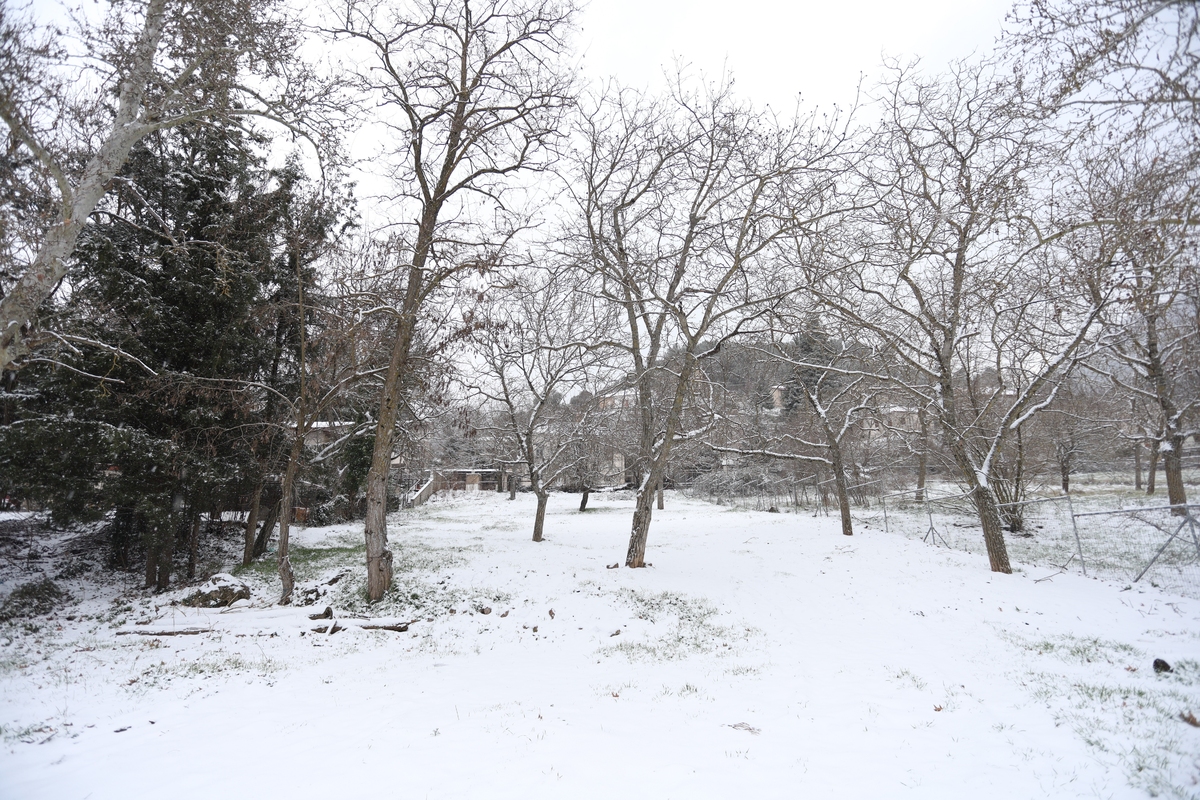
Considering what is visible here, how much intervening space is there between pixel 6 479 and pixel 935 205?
712 inches

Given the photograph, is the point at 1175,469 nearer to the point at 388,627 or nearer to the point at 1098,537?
the point at 1098,537

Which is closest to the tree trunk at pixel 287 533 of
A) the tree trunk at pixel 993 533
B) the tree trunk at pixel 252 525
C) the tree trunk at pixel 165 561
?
the tree trunk at pixel 165 561

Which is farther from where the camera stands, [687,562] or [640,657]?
[687,562]

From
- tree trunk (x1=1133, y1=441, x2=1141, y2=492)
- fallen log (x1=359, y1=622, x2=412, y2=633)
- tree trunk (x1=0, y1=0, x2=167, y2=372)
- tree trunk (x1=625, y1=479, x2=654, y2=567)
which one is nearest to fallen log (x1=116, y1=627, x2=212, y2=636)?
fallen log (x1=359, y1=622, x2=412, y2=633)

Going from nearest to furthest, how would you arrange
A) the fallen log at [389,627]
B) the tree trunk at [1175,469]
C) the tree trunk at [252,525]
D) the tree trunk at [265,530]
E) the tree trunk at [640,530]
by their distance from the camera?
the fallen log at [389,627] → the tree trunk at [1175,469] → the tree trunk at [640,530] → the tree trunk at [252,525] → the tree trunk at [265,530]

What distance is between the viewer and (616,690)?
18.1 ft

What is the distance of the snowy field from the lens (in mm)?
3588

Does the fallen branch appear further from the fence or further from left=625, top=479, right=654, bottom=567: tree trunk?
the fence

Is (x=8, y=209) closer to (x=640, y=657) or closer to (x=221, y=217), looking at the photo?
(x=221, y=217)

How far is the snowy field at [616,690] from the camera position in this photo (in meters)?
3.59

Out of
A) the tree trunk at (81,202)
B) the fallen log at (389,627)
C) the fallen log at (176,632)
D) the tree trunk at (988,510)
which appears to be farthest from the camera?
the tree trunk at (988,510)

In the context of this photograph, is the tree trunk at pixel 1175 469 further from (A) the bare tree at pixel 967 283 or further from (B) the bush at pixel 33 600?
(B) the bush at pixel 33 600

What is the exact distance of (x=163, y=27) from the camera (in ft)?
20.0

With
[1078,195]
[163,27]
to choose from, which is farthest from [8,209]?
[1078,195]
